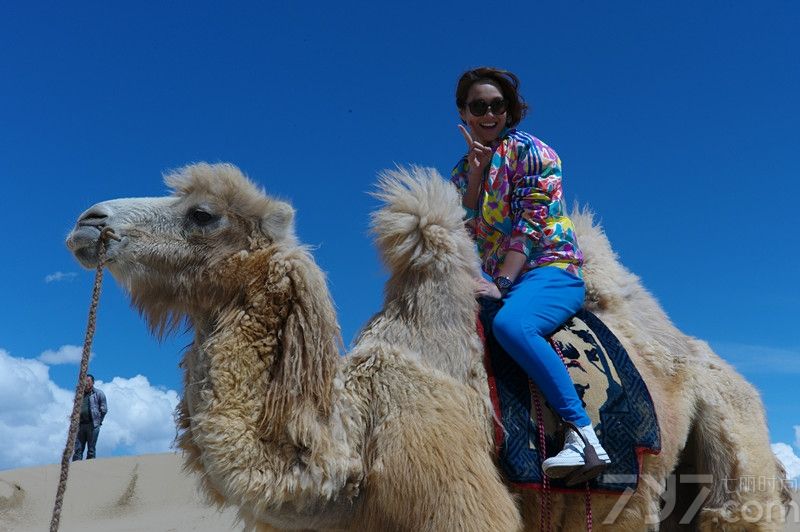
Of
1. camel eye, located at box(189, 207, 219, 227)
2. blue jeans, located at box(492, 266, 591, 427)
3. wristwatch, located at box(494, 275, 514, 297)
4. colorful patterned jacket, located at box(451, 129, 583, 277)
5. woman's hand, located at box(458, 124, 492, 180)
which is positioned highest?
woman's hand, located at box(458, 124, 492, 180)

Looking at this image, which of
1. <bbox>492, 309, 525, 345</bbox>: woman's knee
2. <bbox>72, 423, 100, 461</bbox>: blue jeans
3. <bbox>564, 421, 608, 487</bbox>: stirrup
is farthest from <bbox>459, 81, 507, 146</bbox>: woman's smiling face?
<bbox>72, 423, 100, 461</bbox>: blue jeans

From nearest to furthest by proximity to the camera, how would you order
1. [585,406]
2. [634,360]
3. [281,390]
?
[281,390] → [585,406] → [634,360]

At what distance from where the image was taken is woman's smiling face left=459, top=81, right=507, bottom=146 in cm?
461

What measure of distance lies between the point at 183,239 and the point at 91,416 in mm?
10153

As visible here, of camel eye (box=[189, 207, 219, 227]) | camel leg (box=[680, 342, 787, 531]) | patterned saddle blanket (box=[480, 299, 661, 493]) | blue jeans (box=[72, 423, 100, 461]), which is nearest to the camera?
patterned saddle blanket (box=[480, 299, 661, 493])

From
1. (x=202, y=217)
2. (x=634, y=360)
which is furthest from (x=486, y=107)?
(x=202, y=217)

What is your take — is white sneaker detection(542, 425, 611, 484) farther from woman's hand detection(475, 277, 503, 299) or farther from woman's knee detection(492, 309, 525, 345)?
woman's hand detection(475, 277, 503, 299)

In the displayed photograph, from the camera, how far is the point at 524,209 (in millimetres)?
4145

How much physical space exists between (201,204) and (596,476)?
7.71 ft

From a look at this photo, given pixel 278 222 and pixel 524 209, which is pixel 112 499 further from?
pixel 524 209

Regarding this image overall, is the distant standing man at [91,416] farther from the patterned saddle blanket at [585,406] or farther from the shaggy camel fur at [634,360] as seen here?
the patterned saddle blanket at [585,406]

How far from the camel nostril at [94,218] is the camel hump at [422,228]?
1.34 meters

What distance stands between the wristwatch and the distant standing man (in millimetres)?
10001

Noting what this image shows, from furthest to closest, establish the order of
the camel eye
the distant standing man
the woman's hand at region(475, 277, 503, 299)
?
1. the distant standing man
2. the woman's hand at region(475, 277, 503, 299)
3. the camel eye
